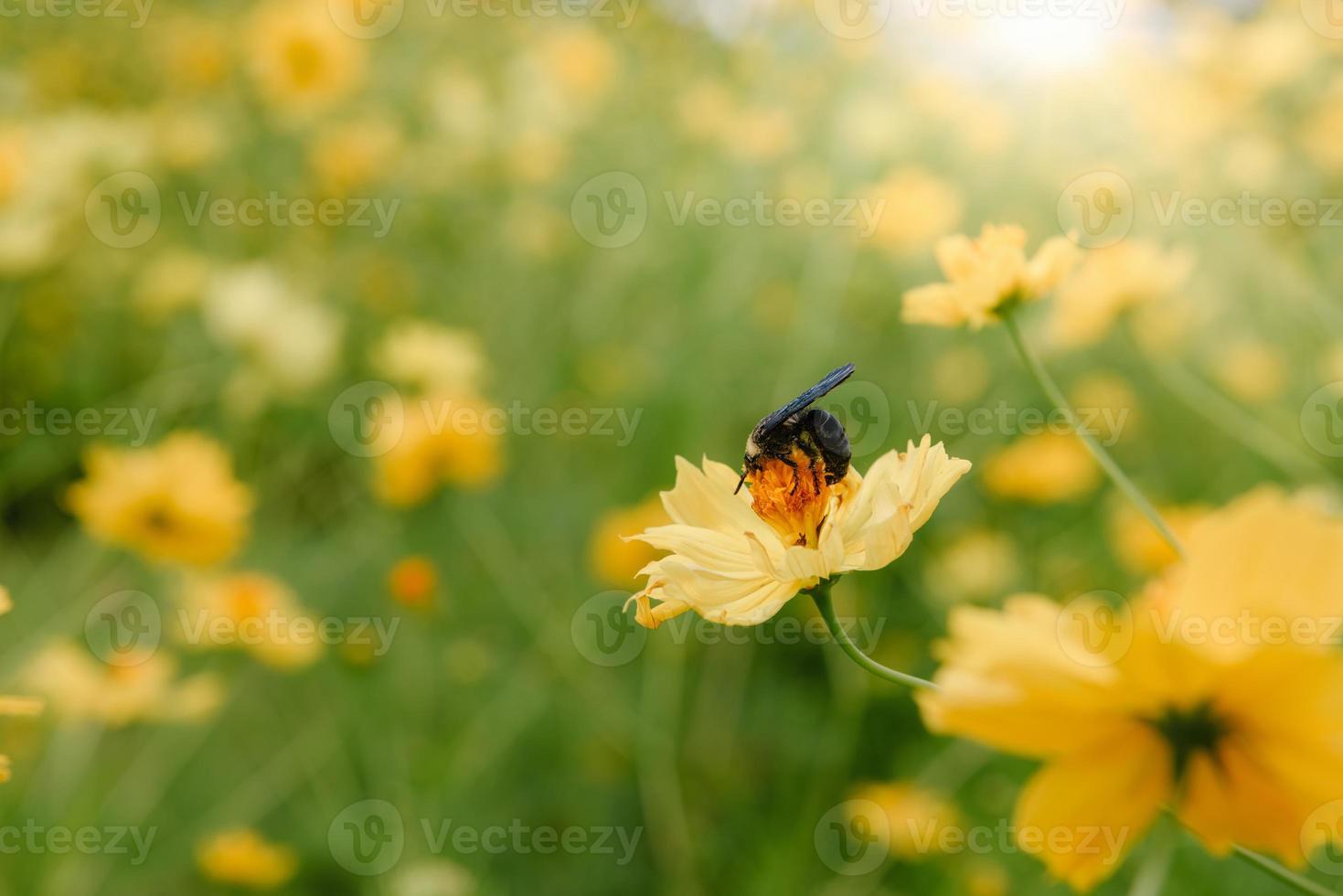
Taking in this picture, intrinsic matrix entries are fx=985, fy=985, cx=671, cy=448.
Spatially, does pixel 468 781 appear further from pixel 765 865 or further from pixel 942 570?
pixel 942 570

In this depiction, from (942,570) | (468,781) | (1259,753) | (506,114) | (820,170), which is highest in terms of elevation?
(1259,753)

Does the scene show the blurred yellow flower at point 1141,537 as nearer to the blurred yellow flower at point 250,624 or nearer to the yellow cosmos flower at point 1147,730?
the yellow cosmos flower at point 1147,730

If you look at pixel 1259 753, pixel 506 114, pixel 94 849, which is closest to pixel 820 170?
pixel 506 114

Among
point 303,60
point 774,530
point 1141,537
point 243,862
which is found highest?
point 774,530

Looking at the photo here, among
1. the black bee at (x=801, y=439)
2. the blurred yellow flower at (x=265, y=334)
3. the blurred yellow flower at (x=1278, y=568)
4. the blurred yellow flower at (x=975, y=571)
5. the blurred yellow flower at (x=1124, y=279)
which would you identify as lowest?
the blurred yellow flower at (x=975, y=571)

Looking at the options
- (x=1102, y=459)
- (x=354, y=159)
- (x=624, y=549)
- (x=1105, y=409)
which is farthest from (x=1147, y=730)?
(x=354, y=159)

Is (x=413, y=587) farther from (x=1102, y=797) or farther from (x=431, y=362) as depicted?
(x=1102, y=797)

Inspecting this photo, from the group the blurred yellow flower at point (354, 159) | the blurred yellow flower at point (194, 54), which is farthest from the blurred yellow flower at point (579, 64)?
the blurred yellow flower at point (194, 54)

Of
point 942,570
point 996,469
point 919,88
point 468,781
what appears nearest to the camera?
point 468,781
